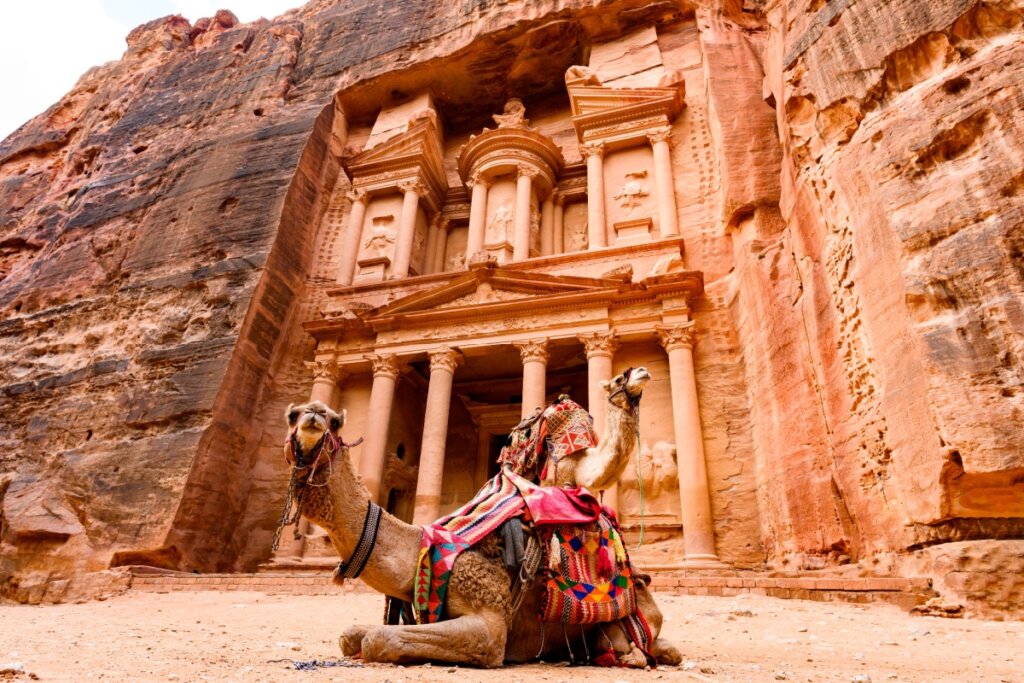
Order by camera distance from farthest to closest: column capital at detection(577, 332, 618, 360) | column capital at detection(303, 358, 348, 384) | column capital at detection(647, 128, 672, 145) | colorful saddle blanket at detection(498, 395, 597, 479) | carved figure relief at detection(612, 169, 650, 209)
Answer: column capital at detection(647, 128, 672, 145) → carved figure relief at detection(612, 169, 650, 209) → column capital at detection(303, 358, 348, 384) → column capital at detection(577, 332, 618, 360) → colorful saddle blanket at detection(498, 395, 597, 479)

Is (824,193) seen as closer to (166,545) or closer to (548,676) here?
(548,676)

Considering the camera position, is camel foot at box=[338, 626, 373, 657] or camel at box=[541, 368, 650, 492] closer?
camel foot at box=[338, 626, 373, 657]

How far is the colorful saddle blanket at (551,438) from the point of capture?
4582mm

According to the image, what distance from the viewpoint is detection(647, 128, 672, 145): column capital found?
17250mm

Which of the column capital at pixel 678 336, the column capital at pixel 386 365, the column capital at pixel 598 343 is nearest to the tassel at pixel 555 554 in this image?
the column capital at pixel 598 343

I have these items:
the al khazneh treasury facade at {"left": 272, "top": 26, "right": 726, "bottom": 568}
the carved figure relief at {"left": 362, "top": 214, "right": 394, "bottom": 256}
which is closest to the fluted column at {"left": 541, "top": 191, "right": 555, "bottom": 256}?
the al khazneh treasury facade at {"left": 272, "top": 26, "right": 726, "bottom": 568}

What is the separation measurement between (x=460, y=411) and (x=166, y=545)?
803 cm

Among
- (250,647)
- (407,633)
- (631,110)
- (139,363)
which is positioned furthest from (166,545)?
(631,110)

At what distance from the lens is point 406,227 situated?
19.0 m

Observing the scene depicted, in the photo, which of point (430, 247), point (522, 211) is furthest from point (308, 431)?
point (430, 247)

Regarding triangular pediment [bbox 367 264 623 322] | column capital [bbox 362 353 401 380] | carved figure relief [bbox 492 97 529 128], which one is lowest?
column capital [bbox 362 353 401 380]

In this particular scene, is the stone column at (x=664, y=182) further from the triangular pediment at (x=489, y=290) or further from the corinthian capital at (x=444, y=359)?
the corinthian capital at (x=444, y=359)

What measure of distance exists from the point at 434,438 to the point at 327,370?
391cm

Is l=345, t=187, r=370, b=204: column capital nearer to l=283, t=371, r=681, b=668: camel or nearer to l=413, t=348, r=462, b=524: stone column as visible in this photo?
l=413, t=348, r=462, b=524: stone column
